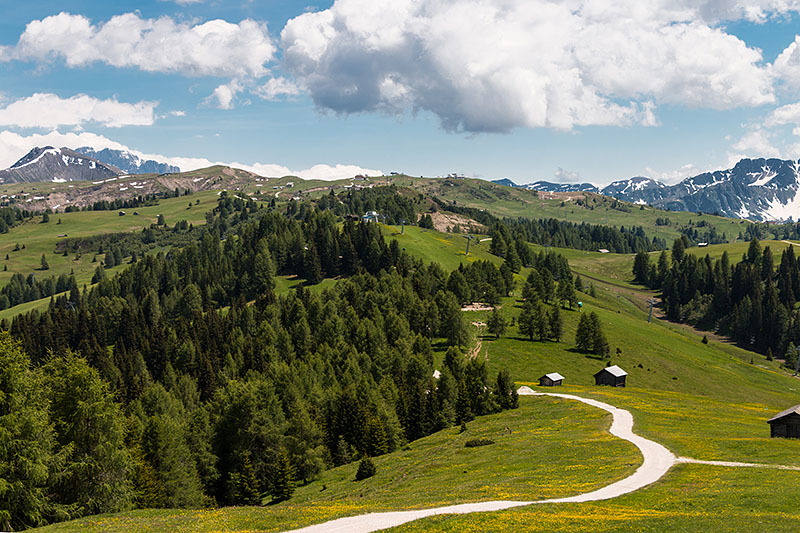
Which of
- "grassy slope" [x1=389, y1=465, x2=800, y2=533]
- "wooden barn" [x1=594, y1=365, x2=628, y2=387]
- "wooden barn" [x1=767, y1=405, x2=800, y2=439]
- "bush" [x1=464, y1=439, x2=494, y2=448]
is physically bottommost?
"wooden barn" [x1=594, y1=365, x2=628, y2=387]

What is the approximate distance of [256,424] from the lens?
79.7 meters

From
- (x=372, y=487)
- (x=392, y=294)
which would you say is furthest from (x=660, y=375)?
(x=372, y=487)

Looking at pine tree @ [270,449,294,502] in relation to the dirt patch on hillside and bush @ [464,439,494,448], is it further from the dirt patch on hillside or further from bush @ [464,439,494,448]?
the dirt patch on hillside

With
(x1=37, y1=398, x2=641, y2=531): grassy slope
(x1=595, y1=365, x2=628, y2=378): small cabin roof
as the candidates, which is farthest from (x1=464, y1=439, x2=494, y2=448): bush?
(x1=595, y1=365, x2=628, y2=378): small cabin roof

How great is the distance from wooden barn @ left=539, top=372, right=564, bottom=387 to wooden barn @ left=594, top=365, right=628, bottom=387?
490 inches

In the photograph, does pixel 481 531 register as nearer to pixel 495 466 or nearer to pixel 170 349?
pixel 495 466

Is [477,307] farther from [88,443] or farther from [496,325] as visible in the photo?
[88,443]

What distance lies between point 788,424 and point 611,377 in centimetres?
6677

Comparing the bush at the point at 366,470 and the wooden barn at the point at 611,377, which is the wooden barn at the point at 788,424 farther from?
the wooden barn at the point at 611,377

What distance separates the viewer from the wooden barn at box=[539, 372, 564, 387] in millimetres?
120000

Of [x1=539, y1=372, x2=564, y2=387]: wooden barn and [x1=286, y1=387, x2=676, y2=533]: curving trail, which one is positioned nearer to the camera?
[x1=286, y1=387, x2=676, y2=533]: curving trail

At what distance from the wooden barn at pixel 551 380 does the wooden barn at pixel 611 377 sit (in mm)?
12442

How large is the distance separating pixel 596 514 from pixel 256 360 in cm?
10729

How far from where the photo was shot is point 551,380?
120 m
